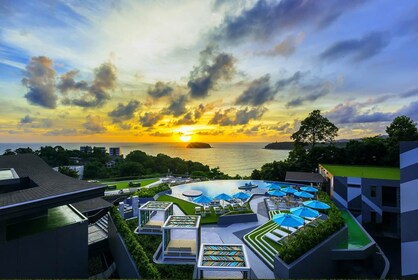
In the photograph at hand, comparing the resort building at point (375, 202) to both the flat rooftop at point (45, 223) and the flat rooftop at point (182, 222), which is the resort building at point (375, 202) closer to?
the flat rooftop at point (182, 222)

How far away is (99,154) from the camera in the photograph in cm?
6194

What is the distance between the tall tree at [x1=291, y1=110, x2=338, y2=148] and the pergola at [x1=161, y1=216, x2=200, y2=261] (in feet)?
92.0

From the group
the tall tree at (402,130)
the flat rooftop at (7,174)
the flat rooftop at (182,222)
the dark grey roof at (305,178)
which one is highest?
the tall tree at (402,130)

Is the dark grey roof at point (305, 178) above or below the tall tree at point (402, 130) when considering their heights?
below

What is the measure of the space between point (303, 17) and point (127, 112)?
27.4m

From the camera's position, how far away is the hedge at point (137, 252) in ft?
24.8

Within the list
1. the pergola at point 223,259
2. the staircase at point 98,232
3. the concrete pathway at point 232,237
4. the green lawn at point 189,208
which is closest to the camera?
the pergola at point 223,259

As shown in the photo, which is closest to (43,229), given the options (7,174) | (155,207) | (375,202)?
(7,174)

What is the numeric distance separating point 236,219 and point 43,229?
9.87 meters

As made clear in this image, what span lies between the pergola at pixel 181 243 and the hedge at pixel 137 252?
41.2 inches

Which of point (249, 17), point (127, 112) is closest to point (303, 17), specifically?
point (249, 17)

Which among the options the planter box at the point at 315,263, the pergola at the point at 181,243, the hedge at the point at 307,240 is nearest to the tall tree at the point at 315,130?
the hedge at the point at 307,240

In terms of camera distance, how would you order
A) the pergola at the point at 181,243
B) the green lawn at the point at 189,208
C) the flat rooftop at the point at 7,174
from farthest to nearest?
the green lawn at the point at 189,208 → the flat rooftop at the point at 7,174 → the pergola at the point at 181,243

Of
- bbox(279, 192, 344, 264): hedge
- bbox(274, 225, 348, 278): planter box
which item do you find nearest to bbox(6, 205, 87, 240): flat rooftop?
bbox(274, 225, 348, 278): planter box
